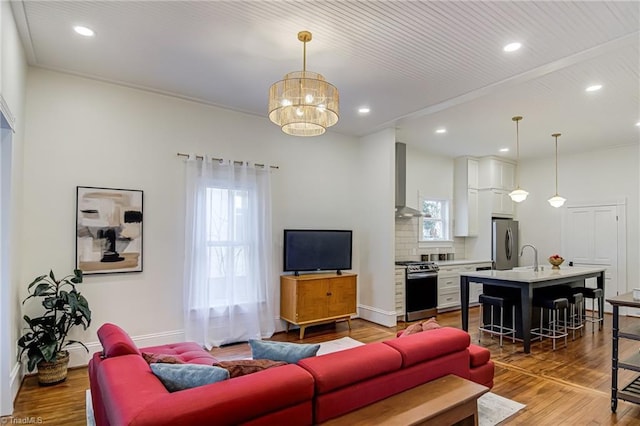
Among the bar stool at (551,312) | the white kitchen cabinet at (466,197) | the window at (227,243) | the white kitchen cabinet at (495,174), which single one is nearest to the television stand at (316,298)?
the window at (227,243)

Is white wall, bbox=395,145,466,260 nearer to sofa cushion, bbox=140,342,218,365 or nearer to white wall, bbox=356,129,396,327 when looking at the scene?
white wall, bbox=356,129,396,327

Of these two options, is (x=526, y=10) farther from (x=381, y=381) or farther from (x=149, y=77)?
(x=149, y=77)

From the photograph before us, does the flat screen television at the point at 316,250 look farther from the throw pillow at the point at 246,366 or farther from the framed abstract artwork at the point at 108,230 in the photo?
the throw pillow at the point at 246,366

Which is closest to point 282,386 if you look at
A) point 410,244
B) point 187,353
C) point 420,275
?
point 187,353

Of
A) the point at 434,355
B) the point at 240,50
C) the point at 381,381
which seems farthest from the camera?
the point at 240,50

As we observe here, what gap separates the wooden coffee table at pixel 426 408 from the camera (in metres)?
1.82

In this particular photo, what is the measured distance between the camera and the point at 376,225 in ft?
18.9

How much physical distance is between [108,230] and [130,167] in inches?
30.2

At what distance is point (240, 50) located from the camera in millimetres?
3291

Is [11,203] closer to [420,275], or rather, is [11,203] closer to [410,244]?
[420,275]

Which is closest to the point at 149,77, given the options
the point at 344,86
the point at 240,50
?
the point at 240,50

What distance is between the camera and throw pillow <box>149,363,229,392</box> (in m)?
1.73

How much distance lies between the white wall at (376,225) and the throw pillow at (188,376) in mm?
4141

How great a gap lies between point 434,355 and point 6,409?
130 inches
